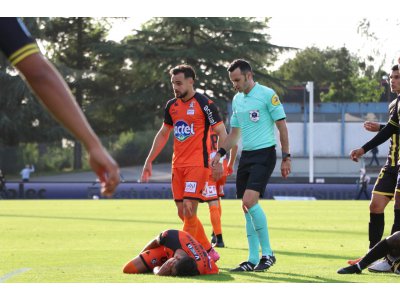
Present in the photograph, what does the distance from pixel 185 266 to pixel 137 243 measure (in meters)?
5.45

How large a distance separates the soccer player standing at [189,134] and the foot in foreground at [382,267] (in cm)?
212

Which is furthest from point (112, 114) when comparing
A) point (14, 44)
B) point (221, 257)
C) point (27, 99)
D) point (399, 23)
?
point (14, 44)

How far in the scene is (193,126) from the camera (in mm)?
11188

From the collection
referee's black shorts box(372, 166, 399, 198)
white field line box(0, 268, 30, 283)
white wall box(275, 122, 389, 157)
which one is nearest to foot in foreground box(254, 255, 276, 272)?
referee's black shorts box(372, 166, 399, 198)

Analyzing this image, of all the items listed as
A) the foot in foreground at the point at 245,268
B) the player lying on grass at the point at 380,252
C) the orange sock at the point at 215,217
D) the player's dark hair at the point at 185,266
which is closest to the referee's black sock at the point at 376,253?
the player lying on grass at the point at 380,252

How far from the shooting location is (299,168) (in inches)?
2445

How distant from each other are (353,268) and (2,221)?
12.9 metres

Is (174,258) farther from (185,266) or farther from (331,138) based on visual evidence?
(331,138)

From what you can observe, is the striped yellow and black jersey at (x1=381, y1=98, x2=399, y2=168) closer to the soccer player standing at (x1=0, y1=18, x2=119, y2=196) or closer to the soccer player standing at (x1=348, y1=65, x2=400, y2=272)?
the soccer player standing at (x1=348, y1=65, x2=400, y2=272)

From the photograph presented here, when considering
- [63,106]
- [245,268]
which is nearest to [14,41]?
[63,106]

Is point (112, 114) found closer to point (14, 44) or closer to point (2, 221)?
point (2, 221)

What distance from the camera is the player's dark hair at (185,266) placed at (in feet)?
30.1

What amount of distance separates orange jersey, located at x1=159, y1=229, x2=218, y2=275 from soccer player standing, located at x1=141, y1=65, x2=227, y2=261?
1.39 metres

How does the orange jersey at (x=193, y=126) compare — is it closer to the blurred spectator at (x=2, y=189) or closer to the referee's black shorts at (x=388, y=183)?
the referee's black shorts at (x=388, y=183)
